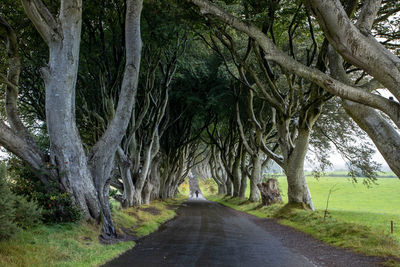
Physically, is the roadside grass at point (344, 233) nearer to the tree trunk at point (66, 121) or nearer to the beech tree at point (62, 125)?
the beech tree at point (62, 125)

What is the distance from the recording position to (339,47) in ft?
21.8

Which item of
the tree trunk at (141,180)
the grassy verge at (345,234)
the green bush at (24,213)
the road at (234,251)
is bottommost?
the road at (234,251)

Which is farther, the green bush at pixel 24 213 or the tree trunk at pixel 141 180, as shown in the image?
the tree trunk at pixel 141 180

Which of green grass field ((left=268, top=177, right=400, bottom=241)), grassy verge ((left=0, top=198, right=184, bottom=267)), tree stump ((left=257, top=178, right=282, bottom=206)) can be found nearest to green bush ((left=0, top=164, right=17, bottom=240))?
grassy verge ((left=0, top=198, right=184, bottom=267))

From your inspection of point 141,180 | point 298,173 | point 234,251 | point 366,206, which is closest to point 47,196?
point 234,251

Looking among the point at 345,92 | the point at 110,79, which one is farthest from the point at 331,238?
the point at 110,79

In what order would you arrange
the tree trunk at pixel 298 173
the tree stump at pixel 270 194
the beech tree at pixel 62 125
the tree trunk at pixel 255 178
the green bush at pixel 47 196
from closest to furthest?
the green bush at pixel 47 196 < the beech tree at pixel 62 125 < the tree trunk at pixel 298 173 < the tree stump at pixel 270 194 < the tree trunk at pixel 255 178

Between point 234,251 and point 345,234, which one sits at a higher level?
point 345,234

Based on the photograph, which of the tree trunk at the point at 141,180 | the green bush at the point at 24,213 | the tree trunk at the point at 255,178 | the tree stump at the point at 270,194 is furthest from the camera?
the tree trunk at the point at 255,178

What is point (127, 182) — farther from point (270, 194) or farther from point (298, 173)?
point (270, 194)

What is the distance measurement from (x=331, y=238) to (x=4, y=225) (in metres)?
9.02

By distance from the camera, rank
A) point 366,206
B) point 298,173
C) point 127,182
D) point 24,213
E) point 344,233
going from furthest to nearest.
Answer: point 366,206 → point 127,182 → point 298,173 → point 344,233 → point 24,213

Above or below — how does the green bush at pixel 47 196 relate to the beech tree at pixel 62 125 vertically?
below

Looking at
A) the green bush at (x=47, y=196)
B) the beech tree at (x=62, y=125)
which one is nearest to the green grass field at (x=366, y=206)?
the beech tree at (x=62, y=125)
